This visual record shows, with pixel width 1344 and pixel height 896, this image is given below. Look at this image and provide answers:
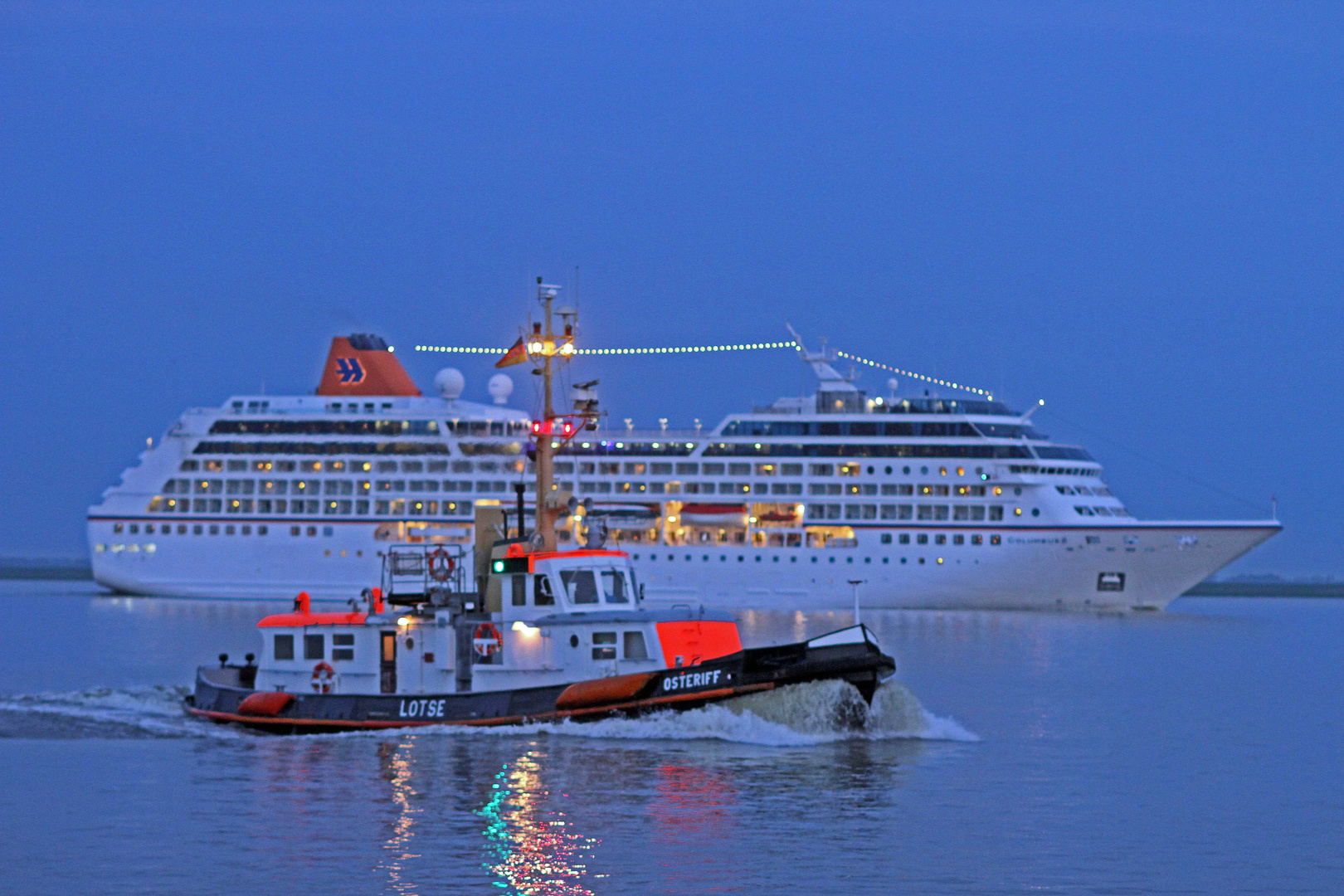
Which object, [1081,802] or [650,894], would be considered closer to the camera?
[650,894]

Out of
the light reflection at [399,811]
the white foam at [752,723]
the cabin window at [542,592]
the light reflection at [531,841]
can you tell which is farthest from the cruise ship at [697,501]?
the light reflection at [531,841]

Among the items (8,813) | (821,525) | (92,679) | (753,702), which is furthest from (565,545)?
(8,813)

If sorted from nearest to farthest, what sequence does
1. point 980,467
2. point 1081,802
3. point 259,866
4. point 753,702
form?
point 259,866 → point 1081,802 → point 753,702 → point 980,467

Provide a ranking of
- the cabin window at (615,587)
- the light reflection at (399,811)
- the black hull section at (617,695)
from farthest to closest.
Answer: the cabin window at (615,587) < the black hull section at (617,695) < the light reflection at (399,811)

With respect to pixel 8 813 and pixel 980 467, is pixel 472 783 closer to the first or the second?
pixel 8 813

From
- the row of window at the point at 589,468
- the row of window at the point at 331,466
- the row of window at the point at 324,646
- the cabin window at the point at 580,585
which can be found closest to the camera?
the cabin window at the point at 580,585

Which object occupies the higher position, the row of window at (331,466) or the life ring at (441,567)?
the row of window at (331,466)

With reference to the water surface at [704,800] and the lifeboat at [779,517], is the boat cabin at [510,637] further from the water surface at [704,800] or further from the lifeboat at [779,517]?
the lifeboat at [779,517]

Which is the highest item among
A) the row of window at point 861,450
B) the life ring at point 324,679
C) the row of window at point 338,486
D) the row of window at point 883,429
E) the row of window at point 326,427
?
the row of window at point 326,427

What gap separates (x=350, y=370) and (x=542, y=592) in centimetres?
5454

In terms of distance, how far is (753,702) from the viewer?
28422 millimetres

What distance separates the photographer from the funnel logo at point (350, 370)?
270 feet

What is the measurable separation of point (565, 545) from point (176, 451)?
63.2 ft

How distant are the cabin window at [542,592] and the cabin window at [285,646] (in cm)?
472
